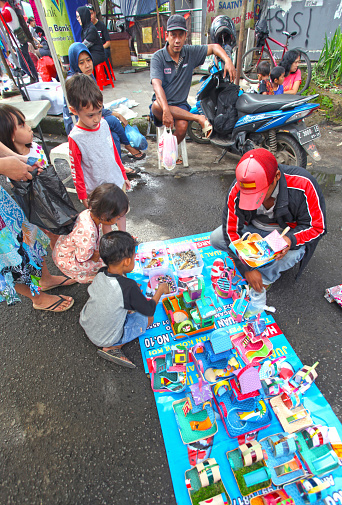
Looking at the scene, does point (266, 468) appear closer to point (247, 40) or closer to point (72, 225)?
point (72, 225)

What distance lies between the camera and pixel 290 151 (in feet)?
10.8

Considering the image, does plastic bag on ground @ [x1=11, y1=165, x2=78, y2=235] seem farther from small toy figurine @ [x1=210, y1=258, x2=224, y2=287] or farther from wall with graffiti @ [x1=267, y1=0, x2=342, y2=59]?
wall with graffiti @ [x1=267, y1=0, x2=342, y2=59]

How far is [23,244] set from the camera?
1845mm

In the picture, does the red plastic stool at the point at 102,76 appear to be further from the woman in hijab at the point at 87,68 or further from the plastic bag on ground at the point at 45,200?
the plastic bag on ground at the point at 45,200

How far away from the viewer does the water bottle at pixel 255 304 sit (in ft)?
6.88

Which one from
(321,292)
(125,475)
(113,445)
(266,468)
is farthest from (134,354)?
(321,292)

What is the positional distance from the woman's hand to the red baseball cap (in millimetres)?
1295

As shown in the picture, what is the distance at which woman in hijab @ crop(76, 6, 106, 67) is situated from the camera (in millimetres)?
4562

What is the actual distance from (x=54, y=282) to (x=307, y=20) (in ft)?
28.6

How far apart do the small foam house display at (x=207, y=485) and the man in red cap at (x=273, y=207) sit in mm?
1139

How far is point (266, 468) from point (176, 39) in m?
3.95

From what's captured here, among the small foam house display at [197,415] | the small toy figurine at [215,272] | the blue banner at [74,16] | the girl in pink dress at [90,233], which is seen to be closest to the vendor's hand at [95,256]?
the girl in pink dress at [90,233]

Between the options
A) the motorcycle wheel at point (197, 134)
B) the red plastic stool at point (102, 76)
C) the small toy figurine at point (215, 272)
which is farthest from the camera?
the red plastic stool at point (102, 76)

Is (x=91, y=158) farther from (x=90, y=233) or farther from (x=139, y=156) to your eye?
(x=139, y=156)
